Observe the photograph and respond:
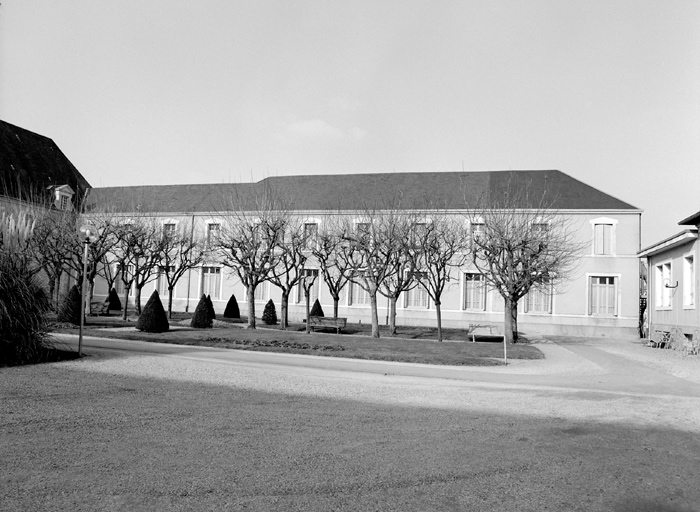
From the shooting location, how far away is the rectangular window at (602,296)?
32.7m

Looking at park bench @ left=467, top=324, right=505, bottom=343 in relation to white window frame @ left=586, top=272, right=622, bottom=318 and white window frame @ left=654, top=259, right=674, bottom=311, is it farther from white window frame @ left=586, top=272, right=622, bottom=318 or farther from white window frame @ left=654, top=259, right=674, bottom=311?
white window frame @ left=586, top=272, right=622, bottom=318

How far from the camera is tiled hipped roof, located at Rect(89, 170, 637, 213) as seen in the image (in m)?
34.2

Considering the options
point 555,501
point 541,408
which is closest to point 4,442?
point 555,501

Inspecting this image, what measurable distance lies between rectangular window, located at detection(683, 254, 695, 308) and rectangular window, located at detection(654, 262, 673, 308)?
153 cm

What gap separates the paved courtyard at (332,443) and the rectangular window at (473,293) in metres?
22.5

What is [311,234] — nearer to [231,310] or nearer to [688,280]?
[231,310]

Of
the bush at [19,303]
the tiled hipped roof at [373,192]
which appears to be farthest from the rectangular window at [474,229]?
the bush at [19,303]

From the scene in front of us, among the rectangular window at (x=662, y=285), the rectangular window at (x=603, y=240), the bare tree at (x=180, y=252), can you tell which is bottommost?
the rectangular window at (x=662, y=285)

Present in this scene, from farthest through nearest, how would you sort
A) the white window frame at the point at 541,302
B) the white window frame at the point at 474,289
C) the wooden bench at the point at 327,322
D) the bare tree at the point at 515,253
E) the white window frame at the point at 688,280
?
the white window frame at the point at 474,289 < the white window frame at the point at 541,302 < the wooden bench at the point at 327,322 < the bare tree at the point at 515,253 < the white window frame at the point at 688,280

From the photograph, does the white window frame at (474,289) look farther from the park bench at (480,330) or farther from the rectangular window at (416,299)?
the park bench at (480,330)

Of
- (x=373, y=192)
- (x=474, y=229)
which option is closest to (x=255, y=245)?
(x=474, y=229)

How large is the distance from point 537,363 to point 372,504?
13.3m

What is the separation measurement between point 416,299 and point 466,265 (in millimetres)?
3847

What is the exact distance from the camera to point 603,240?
33.2 metres
